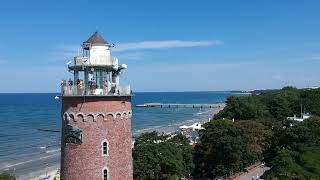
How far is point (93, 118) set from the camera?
18594 mm

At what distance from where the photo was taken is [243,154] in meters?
46.8

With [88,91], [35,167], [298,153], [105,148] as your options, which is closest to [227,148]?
[298,153]

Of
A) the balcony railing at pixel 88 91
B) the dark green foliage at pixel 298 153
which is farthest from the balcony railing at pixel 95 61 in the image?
the dark green foliage at pixel 298 153

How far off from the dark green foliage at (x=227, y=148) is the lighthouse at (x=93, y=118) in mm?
27579

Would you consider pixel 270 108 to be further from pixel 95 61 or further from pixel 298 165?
pixel 95 61

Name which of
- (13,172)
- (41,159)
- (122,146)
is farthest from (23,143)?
(122,146)

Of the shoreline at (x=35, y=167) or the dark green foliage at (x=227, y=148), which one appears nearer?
the dark green foliage at (x=227, y=148)

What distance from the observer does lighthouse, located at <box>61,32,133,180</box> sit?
61.0ft

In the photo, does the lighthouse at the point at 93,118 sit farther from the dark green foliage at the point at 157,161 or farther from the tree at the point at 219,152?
the tree at the point at 219,152

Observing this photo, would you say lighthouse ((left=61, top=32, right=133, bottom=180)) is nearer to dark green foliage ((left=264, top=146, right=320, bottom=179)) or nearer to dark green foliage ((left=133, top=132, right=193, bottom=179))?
dark green foliage ((left=264, top=146, right=320, bottom=179))

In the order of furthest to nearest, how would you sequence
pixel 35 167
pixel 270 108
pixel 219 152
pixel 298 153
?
pixel 270 108
pixel 35 167
pixel 219 152
pixel 298 153

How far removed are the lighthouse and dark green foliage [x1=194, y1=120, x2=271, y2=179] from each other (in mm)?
27579

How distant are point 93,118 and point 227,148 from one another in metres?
28.5

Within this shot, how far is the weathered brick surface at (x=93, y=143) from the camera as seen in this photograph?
18609 mm
